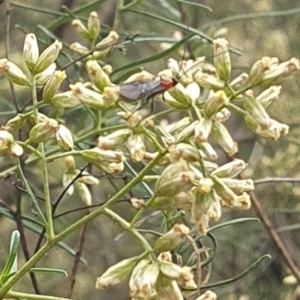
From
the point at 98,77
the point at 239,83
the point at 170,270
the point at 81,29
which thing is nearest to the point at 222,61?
the point at 239,83

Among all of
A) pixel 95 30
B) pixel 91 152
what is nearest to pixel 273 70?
pixel 91 152

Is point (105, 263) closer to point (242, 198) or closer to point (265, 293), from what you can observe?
point (265, 293)

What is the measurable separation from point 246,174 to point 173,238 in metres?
1.29

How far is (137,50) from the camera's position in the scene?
7.54 ft

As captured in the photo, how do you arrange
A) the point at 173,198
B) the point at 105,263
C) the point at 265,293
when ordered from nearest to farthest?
the point at 173,198
the point at 265,293
the point at 105,263

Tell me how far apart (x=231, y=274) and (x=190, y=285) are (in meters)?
1.45

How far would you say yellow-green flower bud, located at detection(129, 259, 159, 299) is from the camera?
66 centimetres

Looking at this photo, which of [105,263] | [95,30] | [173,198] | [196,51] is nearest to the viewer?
[173,198]

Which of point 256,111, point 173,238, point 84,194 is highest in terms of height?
point 256,111

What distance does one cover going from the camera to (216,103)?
702 millimetres

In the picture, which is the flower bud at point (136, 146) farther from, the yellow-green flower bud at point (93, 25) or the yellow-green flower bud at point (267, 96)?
the yellow-green flower bud at point (93, 25)

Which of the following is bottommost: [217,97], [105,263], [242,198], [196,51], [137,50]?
[105,263]

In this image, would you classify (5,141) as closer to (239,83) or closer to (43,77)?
(43,77)

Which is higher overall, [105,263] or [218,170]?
[218,170]
